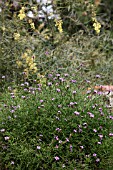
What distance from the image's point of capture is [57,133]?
3.53m

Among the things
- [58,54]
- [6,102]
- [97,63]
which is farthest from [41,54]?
[6,102]

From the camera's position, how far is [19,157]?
3430mm

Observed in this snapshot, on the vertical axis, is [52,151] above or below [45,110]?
below

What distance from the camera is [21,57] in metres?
5.23

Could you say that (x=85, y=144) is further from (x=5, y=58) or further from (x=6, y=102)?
(x=5, y=58)

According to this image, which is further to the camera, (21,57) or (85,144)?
(21,57)

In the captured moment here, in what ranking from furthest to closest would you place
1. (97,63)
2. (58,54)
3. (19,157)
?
(97,63) → (58,54) → (19,157)

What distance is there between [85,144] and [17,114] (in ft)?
2.01

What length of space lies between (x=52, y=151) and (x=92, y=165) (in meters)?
0.33

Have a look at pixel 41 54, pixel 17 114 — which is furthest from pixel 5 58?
pixel 17 114

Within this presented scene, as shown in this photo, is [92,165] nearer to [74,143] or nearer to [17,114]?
[74,143]

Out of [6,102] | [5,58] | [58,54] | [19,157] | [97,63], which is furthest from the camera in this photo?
[97,63]

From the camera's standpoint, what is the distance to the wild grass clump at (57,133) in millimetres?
3406

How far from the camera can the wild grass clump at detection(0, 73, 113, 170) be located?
3.41 metres
